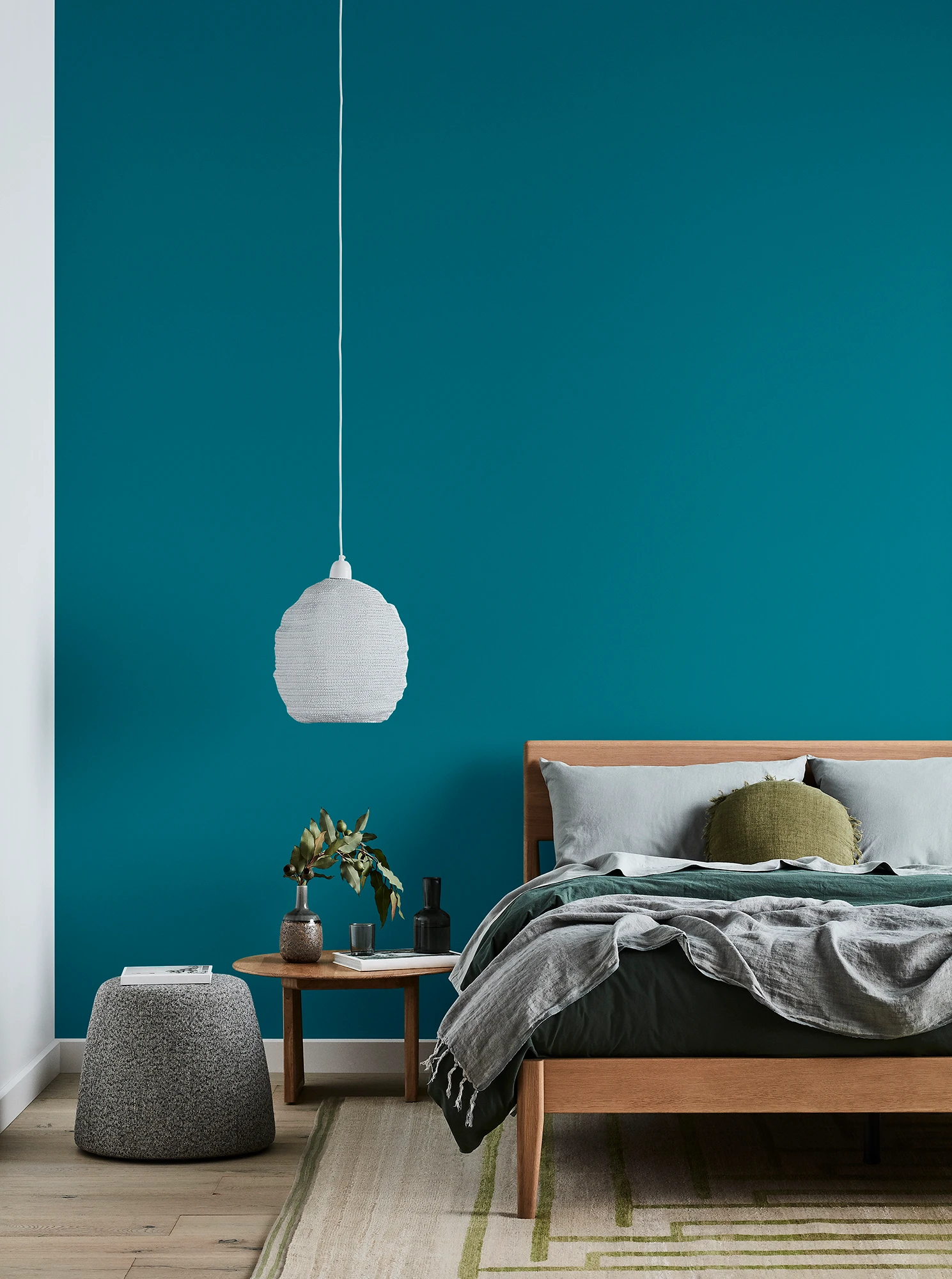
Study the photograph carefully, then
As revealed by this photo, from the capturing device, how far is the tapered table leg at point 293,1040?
143 inches

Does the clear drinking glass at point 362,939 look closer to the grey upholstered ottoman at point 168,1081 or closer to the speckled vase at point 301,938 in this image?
the speckled vase at point 301,938

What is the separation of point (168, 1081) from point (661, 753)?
1.75 metres

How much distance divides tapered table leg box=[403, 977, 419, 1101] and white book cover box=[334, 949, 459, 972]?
0.18 ft

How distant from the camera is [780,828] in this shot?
352 centimetres

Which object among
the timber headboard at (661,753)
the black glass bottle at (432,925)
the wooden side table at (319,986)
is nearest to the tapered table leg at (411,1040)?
the wooden side table at (319,986)

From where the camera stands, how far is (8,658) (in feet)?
11.9

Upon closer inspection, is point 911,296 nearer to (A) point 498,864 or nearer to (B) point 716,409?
(B) point 716,409

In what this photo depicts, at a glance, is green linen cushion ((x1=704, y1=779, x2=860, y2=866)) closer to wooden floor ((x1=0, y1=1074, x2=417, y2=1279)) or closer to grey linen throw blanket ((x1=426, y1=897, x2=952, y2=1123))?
grey linen throw blanket ((x1=426, y1=897, x2=952, y2=1123))

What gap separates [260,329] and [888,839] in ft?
8.15

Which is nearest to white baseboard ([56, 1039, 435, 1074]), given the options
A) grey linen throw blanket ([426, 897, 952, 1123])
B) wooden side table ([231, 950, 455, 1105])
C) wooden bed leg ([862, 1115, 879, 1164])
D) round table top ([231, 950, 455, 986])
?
wooden side table ([231, 950, 455, 1105])

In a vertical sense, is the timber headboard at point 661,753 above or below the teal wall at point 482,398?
below

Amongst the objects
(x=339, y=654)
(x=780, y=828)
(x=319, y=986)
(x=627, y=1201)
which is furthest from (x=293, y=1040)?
(x=780, y=828)

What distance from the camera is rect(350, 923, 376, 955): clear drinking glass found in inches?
146

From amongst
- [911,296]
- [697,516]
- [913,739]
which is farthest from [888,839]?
[911,296]
